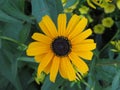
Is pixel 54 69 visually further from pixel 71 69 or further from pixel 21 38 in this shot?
pixel 21 38

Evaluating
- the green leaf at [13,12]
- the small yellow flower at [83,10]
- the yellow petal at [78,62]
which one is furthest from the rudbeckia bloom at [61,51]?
the small yellow flower at [83,10]

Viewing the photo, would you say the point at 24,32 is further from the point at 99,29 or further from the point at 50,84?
the point at 99,29

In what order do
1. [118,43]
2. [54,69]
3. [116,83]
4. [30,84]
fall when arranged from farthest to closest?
[30,84], [118,43], [116,83], [54,69]

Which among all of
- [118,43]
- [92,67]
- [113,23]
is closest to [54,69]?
[92,67]

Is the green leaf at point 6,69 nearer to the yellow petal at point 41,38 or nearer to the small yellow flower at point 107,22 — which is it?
the yellow petal at point 41,38

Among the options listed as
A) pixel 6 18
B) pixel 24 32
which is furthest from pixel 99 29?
pixel 6 18

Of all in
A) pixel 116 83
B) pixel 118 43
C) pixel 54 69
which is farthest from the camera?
pixel 118 43
